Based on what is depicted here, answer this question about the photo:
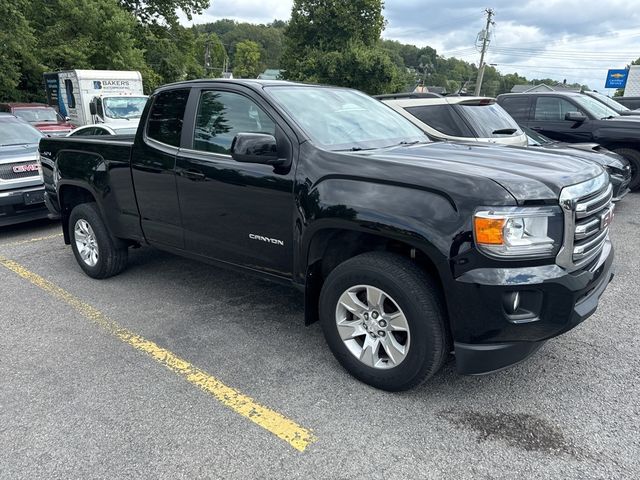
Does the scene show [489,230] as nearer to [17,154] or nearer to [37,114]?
[17,154]

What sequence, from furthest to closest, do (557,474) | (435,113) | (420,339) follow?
1. (435,113)
2. (420,339)
3. (557,474)

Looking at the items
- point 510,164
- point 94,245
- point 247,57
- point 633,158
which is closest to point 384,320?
point 510,164

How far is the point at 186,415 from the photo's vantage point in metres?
2.84

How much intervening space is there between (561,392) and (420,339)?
40.7 inches

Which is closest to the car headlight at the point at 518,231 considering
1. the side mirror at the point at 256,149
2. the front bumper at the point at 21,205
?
the side mirror at the point at 256,149

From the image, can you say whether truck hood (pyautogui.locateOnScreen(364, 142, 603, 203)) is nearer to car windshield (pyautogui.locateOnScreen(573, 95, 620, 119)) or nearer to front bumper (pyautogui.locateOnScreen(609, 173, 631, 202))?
front bumper (pyautogui.locateOnScreen(609, 173, 631, 202))

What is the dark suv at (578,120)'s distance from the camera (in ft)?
28.3

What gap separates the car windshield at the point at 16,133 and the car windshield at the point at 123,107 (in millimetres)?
7231

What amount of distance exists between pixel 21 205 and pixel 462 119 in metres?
6.04

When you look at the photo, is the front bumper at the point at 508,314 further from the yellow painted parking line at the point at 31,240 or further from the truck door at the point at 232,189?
the yellow painted parking line at the point at 31,240

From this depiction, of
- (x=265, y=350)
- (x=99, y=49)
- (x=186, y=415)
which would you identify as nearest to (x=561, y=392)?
(x=265, y=350)

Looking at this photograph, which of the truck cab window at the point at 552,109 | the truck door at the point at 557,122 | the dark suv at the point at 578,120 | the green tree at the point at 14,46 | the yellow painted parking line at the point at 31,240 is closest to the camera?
the yellow painted parking line at the point at 31,240

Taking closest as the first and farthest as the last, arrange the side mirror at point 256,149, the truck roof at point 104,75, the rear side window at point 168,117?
the side mirror at point 256,149 < the rear side window at point 168,117 < the truck roof at point 104,75

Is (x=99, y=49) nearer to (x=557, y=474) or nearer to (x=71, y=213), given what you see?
(x=71, y=213)
